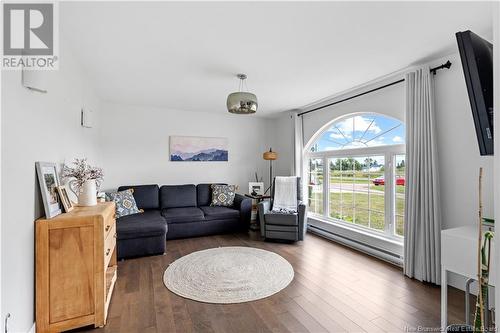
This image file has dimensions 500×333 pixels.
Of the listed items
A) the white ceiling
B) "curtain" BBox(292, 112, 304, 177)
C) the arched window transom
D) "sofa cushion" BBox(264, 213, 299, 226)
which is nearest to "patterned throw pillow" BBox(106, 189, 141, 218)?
the white ceiling

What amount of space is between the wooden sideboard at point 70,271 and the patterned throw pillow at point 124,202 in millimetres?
1983

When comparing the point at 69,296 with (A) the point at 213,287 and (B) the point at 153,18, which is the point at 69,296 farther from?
(B) the point at 153,18

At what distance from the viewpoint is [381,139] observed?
341cm

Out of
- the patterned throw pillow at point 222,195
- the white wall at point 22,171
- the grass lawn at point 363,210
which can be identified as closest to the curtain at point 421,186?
the grass lawn at point 363,210

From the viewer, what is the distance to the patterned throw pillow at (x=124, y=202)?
3730mm

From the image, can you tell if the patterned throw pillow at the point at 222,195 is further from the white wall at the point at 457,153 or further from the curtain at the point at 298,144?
the white wall at the point at 457,153

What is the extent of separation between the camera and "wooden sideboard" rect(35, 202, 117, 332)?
1.65 metres

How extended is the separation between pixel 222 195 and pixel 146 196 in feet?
4.54

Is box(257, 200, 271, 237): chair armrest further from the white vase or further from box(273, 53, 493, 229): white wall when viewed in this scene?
the white vase

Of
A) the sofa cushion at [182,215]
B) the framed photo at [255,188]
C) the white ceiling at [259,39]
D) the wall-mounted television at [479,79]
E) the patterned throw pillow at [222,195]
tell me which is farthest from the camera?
the framed photo at [255,188]

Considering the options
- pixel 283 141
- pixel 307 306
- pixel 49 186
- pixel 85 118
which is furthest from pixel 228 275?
pixel 283 141

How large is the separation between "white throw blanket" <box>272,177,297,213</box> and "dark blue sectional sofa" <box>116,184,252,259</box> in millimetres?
583

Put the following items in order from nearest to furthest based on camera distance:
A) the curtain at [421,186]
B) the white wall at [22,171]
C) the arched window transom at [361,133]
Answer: the white wall at [22,171], the curtain at [421,186], the arched window transom at [361,133]

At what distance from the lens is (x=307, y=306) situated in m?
2.12
